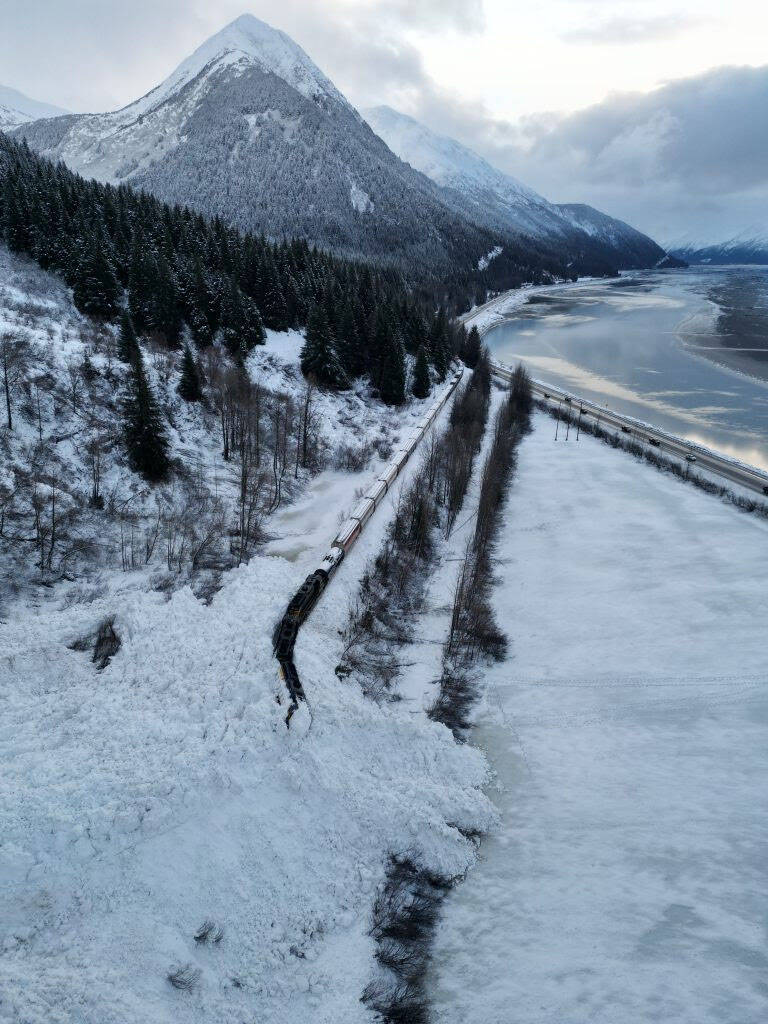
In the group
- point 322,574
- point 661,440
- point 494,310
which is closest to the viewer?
point 322,574

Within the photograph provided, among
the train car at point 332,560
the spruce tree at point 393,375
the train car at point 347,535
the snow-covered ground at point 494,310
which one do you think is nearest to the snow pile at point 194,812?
the train car at point 332,560

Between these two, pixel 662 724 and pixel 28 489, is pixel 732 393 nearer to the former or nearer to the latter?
pixel 662 724

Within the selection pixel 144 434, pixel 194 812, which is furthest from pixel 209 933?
pixel 144 434

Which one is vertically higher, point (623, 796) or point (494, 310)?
point (494, 310)

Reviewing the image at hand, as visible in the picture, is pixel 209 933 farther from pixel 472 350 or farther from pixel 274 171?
pixel 274 171

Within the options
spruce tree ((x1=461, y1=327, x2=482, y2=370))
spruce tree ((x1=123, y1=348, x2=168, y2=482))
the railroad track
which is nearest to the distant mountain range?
spruce tree ((x1=461, y1=327, x2=482, y2=370))

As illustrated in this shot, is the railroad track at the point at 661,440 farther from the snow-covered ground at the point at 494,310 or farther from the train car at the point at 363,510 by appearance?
the snow-covered ground at the point at 494,310

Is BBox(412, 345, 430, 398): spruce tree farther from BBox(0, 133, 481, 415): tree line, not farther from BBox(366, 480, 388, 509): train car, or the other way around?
BBox(366, 480, 388, 509): train car
